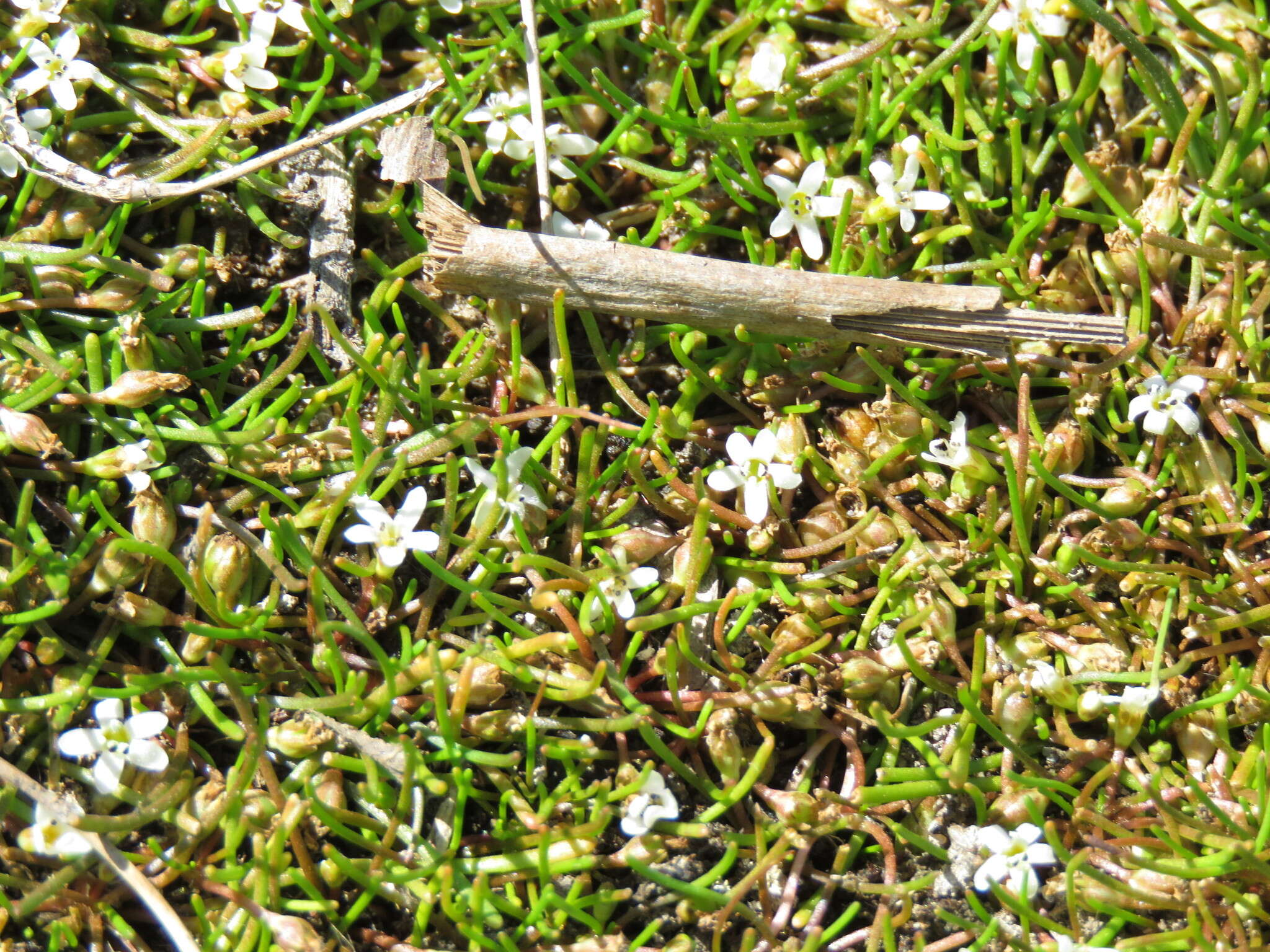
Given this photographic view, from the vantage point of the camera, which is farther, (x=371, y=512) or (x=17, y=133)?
(x=17, y=133)

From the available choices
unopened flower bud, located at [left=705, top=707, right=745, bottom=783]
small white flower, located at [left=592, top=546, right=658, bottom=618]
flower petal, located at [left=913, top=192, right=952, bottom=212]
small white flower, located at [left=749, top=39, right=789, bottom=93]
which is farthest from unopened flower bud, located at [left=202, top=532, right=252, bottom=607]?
flower petal, located at [left=913, top=192, right=952, bottom=212]

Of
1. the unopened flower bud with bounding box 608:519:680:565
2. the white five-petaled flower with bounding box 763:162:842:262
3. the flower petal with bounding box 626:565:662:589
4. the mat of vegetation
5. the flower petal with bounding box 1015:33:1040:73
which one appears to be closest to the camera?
the mat of vegetation

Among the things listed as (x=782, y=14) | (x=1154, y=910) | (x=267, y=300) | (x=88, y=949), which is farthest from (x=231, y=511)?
(x=1154, y=910)

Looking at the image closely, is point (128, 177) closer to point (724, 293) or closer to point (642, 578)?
point (724, 293)

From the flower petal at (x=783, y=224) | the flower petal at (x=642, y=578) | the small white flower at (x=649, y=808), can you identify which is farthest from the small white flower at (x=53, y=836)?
the flower petal at (x=783, y=224)

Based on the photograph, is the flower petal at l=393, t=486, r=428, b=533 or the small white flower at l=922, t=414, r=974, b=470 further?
the small white flower at l=922, t=414, r=974, b=470

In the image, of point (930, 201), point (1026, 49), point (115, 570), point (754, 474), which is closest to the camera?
point (115, 570)

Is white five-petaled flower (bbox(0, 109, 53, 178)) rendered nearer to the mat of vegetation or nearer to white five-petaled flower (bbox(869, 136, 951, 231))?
the mat of vegetation

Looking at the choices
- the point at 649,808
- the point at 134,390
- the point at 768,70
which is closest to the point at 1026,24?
the point at 768,70

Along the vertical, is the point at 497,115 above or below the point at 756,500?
above
